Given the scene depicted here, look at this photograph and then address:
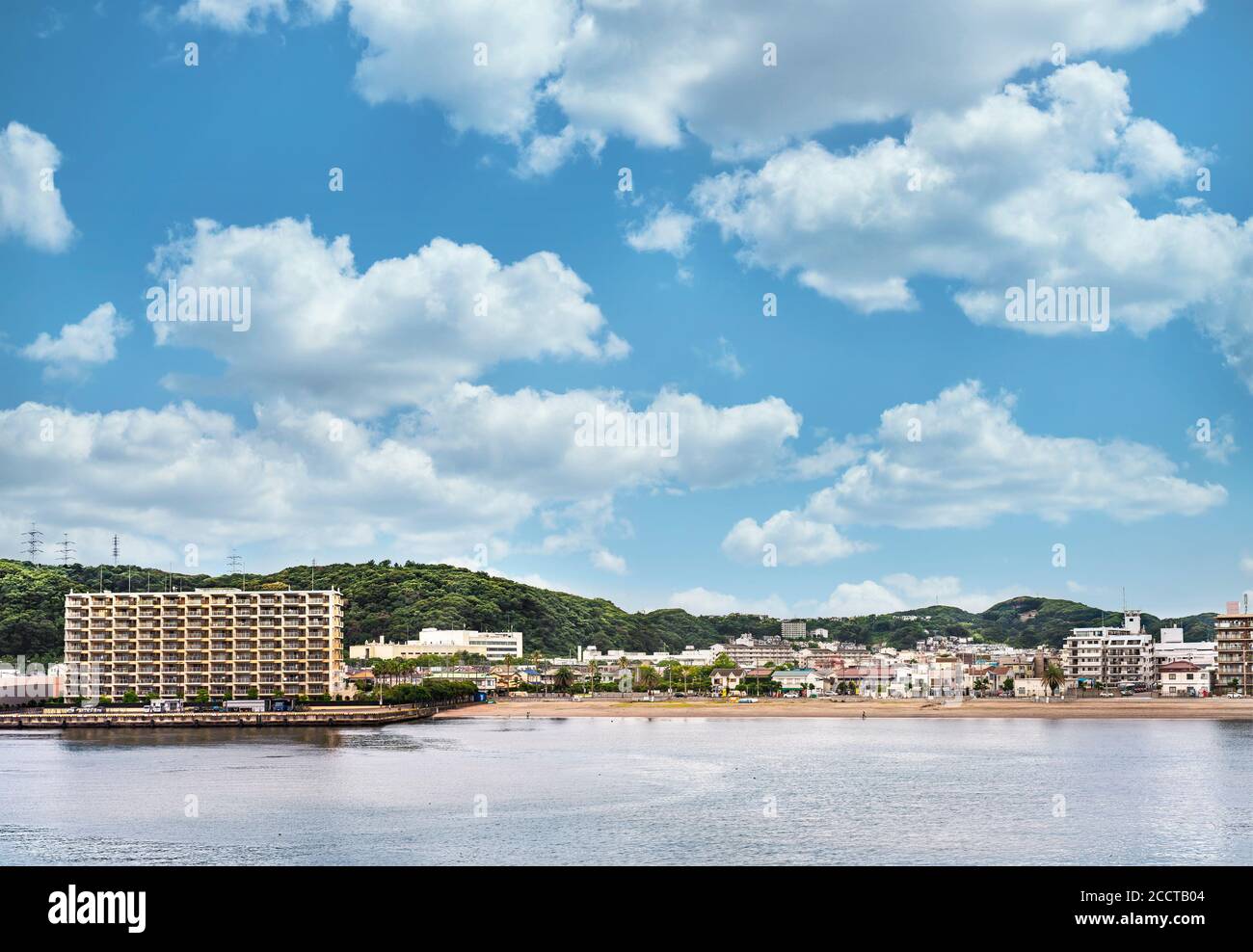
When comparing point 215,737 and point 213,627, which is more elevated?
point 213,627

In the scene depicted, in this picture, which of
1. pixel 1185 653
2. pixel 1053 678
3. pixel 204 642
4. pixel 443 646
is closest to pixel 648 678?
pixel 443 646

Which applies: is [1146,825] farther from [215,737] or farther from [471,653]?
[471,653]

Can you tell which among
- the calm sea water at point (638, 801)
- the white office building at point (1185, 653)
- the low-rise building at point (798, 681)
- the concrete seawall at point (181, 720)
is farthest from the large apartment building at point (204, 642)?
the white office building at point (1185, 653)

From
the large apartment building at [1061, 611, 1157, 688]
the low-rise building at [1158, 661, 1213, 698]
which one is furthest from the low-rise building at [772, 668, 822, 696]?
the low-rise building at [1158, 661, 1213, 698]

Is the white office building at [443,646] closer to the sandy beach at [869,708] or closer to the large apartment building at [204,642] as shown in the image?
the sandy beach at [869,708]

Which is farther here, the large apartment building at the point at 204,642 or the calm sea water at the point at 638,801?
the large apartment building at the point at 204,642
